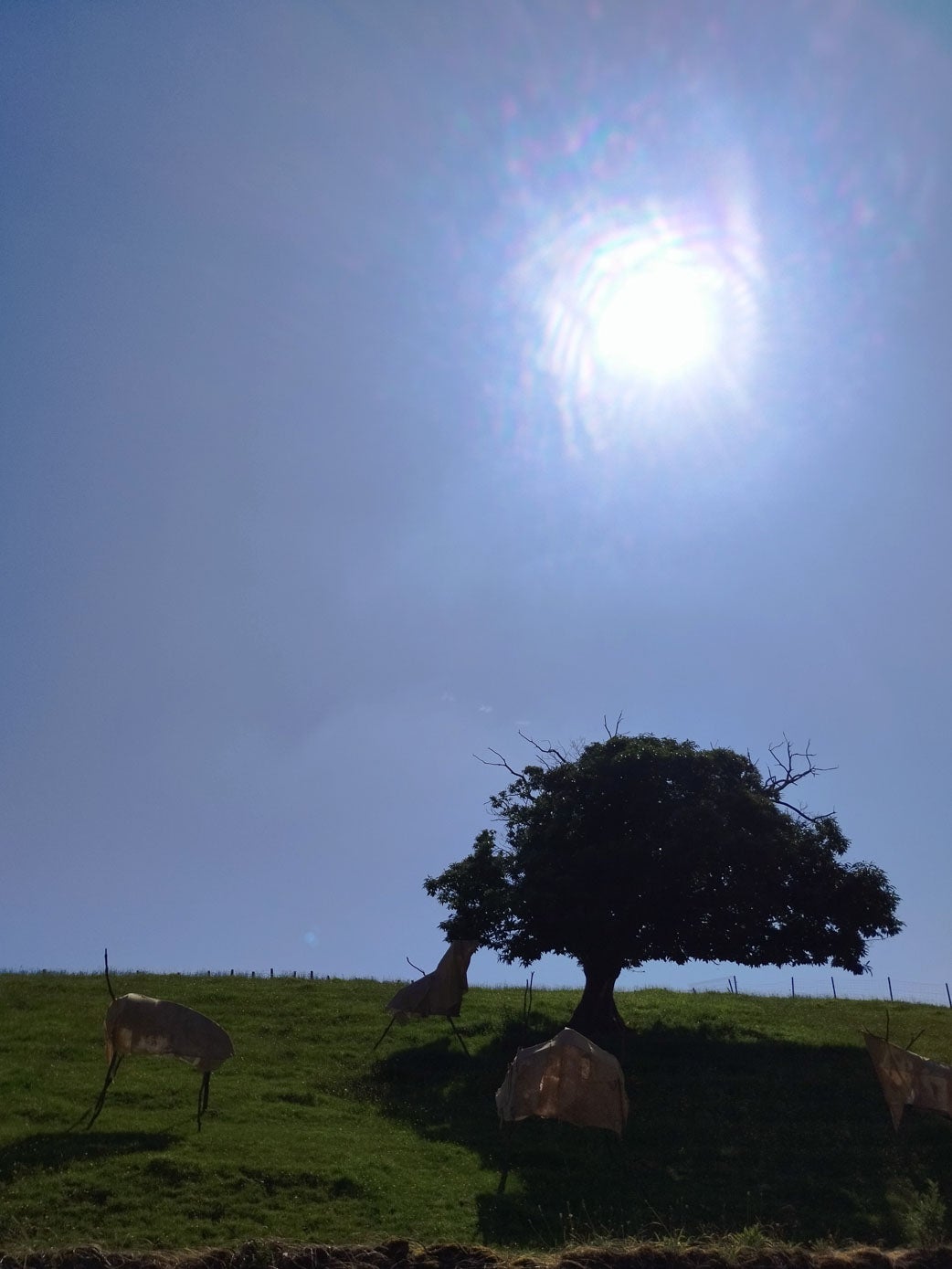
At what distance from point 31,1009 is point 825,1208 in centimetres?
2776

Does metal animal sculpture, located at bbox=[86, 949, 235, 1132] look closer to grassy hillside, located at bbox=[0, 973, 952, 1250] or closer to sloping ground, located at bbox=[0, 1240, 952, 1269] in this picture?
grassy hillside, located at bbox=[0, 973, 952, 1250]

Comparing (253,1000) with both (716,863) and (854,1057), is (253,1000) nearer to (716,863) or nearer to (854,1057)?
(716,863)

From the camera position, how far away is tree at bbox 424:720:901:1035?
33.8m

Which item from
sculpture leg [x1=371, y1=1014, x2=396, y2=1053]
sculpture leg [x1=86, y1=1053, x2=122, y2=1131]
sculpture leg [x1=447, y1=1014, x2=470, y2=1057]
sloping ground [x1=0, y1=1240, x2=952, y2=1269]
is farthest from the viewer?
sculpture leg [x1=371, y1=1014, x2=396, y2=1053]

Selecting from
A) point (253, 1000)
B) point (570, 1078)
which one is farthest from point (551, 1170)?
point (253, 1000)

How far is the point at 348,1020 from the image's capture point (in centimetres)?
3634

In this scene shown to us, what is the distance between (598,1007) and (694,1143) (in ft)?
33.0

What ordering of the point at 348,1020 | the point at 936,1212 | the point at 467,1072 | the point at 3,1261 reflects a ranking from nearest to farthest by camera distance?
1. the point at 3,1261
2. the point at 936,1212
3. the point at 467,1072
4. the point at 348,1020

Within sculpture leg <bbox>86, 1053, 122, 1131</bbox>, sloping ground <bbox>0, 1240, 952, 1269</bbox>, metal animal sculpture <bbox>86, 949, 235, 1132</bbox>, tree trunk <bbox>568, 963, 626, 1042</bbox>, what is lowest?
sloping ground <bbox>0, 1240, 952, 1269</bbox>

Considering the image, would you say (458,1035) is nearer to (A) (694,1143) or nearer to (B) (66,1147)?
(A) (694,1143)

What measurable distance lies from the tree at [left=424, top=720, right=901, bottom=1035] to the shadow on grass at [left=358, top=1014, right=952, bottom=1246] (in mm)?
2921

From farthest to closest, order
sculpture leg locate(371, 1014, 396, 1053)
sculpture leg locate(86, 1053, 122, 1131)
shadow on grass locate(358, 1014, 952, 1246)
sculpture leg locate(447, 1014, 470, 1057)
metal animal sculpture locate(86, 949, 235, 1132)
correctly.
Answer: sculpture leg locate(371, 1014, 396, 1053)
sculpture leg locate(447, 1014, 470, 1057)
metal animal sculpture locate(86, 949, 235, 1132)
sculpture leg locate(86, 1053, 122, 1131)
shadow on grass locate(358, 1014, 952, 1246)

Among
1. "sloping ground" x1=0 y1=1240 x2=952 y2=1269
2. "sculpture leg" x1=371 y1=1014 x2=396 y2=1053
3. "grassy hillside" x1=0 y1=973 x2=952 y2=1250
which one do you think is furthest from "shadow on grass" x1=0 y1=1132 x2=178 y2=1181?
"sculpture leg" x1=371 y1=1014 x2=396 y2=1053

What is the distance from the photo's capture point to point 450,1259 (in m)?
15.2
